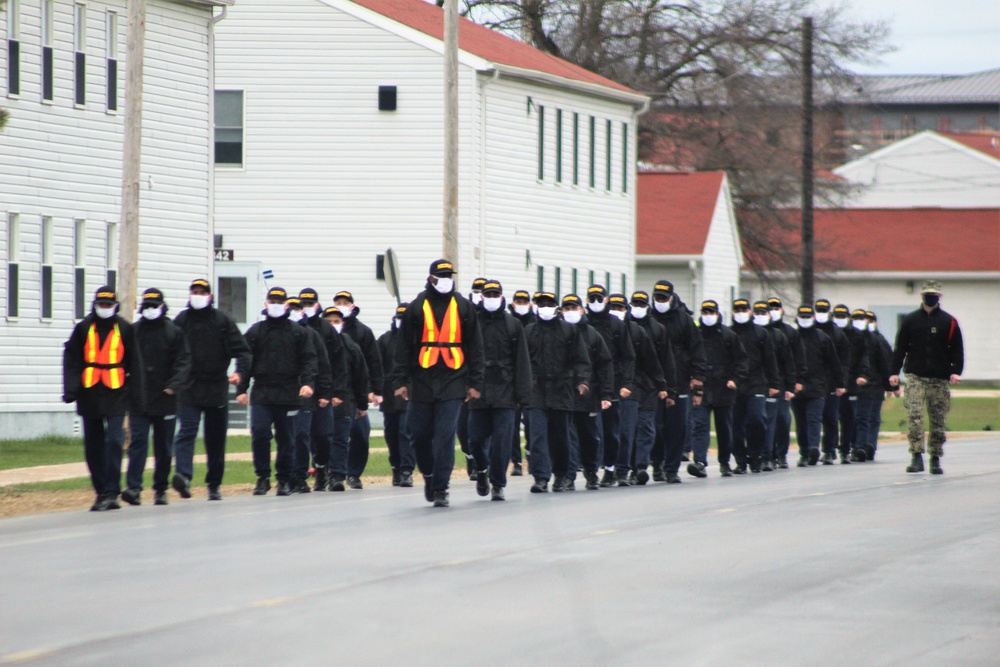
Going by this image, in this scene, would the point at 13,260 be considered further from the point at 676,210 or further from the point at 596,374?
the point at 676,210

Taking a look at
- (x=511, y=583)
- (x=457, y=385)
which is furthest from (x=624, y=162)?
(x=511, y=583)

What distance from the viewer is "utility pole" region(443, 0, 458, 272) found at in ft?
80.3

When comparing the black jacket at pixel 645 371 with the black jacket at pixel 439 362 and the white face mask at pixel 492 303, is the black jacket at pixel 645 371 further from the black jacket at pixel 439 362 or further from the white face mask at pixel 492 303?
the black jacket at pixel 439 362

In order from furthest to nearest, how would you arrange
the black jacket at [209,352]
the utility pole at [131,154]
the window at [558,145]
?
1. the window at [558,145]
2. the utility pole at [131,154]
3. the black jacket at [209,352]

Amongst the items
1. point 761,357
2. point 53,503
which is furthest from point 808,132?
point 53,503

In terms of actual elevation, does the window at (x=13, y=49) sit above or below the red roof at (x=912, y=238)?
above

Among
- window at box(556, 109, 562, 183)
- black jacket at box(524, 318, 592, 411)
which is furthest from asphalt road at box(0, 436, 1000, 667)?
window at box(556, 109, 562, 183)

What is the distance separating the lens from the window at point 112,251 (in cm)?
2716

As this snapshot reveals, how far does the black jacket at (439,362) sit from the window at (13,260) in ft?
41.3

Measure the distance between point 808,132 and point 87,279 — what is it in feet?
54.2

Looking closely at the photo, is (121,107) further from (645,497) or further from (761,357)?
(645,497)

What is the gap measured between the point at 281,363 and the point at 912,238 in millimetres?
47609

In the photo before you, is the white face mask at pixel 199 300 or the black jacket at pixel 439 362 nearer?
the black jacket at pixel 439 362

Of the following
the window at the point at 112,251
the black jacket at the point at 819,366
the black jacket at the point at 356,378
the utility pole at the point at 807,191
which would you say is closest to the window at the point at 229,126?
the window at the point at 112,251
